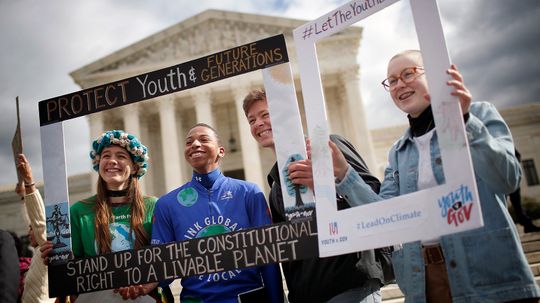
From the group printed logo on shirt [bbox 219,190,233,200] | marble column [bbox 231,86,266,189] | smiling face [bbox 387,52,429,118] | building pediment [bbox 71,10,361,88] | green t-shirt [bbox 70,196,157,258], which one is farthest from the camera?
building pediment [bbox 71,10,361,88]

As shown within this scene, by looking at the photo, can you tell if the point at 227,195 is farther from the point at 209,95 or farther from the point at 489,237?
the point at 209,95

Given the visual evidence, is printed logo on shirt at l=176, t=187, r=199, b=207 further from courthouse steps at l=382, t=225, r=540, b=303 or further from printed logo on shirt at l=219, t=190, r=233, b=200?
courthouse steps at l=382, t=225, r=540, b=303

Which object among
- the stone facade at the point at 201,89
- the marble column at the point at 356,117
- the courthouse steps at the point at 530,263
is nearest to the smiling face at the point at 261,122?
the courthouse steps at the point at 530,263

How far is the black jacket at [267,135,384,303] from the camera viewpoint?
3.28 meters

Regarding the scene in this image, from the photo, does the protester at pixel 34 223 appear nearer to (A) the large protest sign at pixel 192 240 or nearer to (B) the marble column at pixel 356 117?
(A) the large protest sign at pixel 192 240

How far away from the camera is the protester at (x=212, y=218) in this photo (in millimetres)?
3430

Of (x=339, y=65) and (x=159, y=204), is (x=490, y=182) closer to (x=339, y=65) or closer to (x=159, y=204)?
(x=159, y=204)

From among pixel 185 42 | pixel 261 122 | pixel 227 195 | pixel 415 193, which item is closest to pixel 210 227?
pixel 227 195

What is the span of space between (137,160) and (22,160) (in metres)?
1.12

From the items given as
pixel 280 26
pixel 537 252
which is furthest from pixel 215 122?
pixel 537 252

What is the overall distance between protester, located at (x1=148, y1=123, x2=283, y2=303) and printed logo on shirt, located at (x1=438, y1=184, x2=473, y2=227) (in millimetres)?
1628

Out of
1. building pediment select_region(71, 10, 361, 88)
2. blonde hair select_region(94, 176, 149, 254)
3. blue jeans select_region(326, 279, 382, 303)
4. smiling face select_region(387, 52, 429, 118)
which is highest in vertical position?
building pediment select_region(71, 10, 361, 88)

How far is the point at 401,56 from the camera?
286cm

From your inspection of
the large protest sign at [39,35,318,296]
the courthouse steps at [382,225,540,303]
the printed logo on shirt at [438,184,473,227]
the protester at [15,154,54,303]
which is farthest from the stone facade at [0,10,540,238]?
the printed logo on shirt at [438,184,473,227]
